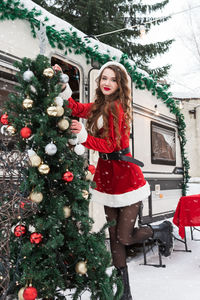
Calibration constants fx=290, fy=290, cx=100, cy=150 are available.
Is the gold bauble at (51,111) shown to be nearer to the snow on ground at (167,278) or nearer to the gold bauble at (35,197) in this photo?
the gold bauble at (35,197)

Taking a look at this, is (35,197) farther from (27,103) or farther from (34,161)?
(27,103)

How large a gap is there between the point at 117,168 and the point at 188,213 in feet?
5.90

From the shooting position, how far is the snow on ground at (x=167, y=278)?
7.95 feet

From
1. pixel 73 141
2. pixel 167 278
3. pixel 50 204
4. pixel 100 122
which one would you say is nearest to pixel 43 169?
pixel 50 204

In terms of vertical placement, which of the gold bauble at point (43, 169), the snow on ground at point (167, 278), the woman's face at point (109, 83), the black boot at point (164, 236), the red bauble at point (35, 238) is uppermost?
the woman's face at point (109, 83)

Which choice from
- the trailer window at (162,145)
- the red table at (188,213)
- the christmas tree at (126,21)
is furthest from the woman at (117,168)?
the christmas tree at (126,21)

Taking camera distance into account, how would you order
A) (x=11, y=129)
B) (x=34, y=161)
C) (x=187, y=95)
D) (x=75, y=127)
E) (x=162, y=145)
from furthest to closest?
(x=187, y=95)
(x=162, y=145)
(x=75, y=127)
(x=11, y=129)
(x=34, y=161)

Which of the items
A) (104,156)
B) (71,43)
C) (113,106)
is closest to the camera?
(113,106)

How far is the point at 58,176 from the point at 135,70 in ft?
9.25

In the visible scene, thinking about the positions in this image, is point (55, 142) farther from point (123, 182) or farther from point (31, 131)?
point (123, 182)

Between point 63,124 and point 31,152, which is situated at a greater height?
point 63,124

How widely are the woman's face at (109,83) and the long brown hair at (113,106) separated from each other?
0.08 feet

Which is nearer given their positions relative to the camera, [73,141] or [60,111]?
[60,111]

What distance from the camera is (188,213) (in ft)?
11.8
